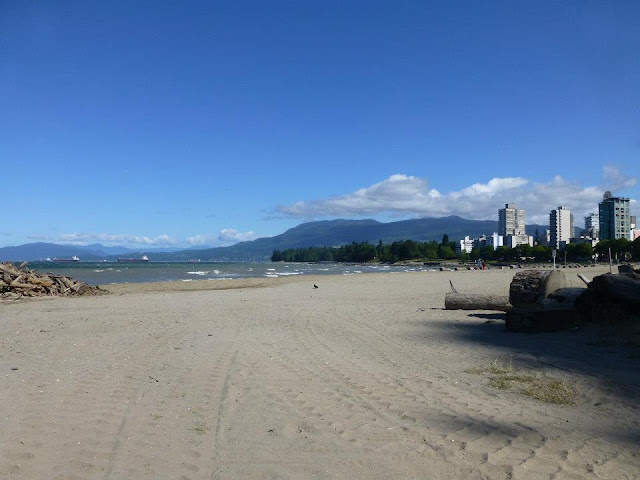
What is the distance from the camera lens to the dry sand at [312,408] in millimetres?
4012

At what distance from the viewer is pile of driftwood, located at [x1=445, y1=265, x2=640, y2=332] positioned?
33.3ft

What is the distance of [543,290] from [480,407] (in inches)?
286

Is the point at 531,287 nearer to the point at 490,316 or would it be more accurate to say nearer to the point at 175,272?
the point at 490,316

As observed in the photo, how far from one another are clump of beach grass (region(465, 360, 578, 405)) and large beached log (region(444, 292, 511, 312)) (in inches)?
266

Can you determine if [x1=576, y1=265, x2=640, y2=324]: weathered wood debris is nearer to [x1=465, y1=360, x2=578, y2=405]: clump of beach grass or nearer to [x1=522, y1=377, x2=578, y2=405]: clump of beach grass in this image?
[x1=465, y1=360, x2=578, y2=405]: clump of beach grass

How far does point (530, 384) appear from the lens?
20.6 ft

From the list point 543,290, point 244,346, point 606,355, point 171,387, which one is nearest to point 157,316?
point 244,346

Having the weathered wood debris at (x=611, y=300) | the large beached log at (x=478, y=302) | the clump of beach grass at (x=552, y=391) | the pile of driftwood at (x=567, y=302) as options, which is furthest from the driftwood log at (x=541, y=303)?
the clump of beach grass at (x=552, y=391)

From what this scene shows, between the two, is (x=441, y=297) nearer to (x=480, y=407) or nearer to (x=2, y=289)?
(x=480, y=407)

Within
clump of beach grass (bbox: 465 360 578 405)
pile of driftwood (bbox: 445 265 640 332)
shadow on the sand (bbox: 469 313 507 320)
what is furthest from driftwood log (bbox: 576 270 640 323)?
clump of beach grass (bbox: 465 360 578 405)

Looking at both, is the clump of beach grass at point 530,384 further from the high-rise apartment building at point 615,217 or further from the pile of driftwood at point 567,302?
the high-rise apartment building at point 615,217

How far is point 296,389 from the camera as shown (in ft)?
20.4

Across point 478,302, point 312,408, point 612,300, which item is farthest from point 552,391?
point 478,302

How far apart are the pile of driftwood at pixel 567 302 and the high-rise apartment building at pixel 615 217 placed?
206 m
